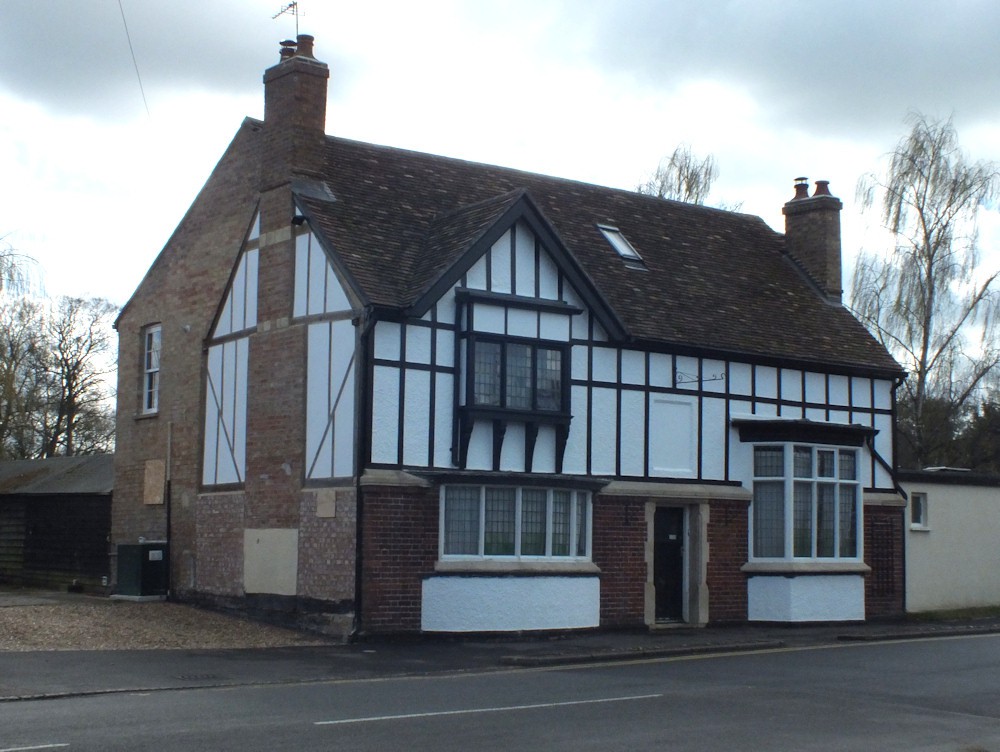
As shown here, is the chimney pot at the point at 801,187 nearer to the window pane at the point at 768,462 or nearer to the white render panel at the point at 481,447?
the window pane at the point at 768,462

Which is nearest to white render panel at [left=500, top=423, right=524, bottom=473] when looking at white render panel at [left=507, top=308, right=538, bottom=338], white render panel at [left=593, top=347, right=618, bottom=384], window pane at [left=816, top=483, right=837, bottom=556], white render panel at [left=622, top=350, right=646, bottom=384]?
white render panel at [left=507, top=308, right=538, bottom=338]

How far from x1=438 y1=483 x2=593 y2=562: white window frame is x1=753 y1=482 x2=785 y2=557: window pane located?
4276mm

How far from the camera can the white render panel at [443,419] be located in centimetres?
2027

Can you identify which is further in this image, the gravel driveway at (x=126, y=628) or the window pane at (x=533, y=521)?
the window pane at (x=533, y=521)

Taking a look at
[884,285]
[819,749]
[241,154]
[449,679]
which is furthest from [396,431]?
[884,285]

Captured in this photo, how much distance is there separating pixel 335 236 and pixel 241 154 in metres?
Answer: 4.90

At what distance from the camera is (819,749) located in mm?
10391

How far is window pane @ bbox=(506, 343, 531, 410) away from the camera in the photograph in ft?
68.6

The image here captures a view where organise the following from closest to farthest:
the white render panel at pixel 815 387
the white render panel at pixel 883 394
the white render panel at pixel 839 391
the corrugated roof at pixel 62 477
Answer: the white render panel at pixel 815 387 → the white render panel at pixel 839 391 → the white render panel at pixel 883 394 → the corrugated roof at pixel 62 477

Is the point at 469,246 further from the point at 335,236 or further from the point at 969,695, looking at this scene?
the point at 969,695

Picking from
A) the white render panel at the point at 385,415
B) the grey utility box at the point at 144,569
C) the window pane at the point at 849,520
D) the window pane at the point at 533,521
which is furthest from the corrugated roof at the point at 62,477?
the window pane at the point at 849,520

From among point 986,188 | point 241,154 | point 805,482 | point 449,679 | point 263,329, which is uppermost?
point 986,188

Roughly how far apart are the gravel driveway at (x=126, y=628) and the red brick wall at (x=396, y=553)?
3.39ft

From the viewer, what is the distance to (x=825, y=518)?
24719mm
